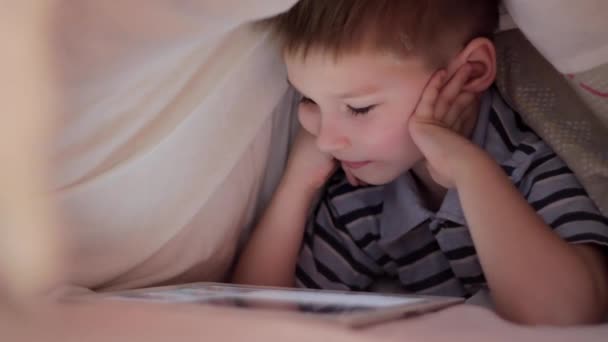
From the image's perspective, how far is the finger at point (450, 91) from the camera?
2.62ft

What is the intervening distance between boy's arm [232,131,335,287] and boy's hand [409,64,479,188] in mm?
137

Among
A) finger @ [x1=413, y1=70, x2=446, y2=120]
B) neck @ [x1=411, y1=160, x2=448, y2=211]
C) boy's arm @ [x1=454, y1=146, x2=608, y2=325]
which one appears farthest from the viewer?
neck @ [x1=411, y1=160, x2=448, y2=211]

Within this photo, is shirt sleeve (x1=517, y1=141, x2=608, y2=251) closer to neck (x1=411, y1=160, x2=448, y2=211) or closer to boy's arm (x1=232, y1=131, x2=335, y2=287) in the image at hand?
neck (x1=411, y1=160, x2=448, y2=211)

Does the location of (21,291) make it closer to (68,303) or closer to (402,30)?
(68,303)

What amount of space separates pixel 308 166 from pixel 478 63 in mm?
224

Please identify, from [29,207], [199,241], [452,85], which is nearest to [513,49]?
[452,85]

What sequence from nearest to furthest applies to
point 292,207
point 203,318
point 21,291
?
point 203,318
point 21,291
point 292,207

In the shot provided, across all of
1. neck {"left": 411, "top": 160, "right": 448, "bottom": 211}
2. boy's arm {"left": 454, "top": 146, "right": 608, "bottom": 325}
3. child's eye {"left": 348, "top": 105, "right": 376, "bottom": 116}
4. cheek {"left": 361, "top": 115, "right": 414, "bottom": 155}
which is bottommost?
boy's arm {"left": 454, "top": 146, "right": 608, "bottom": 325}

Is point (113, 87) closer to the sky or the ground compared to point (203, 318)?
closer to the sky

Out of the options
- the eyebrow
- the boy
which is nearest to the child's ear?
the boy

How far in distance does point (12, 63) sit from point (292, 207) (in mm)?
407

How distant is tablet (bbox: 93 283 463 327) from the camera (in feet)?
1.59

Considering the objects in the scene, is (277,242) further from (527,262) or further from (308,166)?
(527,262)

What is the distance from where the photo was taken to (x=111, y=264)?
0.72 m
